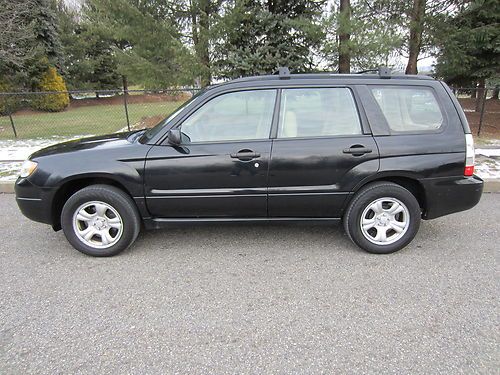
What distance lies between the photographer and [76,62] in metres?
27.7

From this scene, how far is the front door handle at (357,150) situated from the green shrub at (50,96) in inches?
857

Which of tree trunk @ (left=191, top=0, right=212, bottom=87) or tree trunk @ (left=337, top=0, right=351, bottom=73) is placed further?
tree trunk @ (left=191, top=0, right=212, bottom=87)

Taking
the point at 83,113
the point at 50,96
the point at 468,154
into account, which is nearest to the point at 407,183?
the point at 468,154

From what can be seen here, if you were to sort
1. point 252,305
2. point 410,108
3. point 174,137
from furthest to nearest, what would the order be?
1. point 410,108
2. point 174,137
3. point 252,305

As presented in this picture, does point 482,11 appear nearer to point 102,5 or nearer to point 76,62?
point 102,5

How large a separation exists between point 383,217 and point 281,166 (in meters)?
1.15

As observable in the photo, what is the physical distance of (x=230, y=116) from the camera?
3242 millimetres

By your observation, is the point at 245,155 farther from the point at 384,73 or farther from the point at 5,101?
the point at 5,101

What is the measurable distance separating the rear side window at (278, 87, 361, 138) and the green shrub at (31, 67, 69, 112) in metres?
21.3

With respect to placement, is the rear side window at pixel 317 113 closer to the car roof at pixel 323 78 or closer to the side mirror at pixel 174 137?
the car roof at pixel 323 78

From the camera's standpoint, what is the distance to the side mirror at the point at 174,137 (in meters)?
3.07

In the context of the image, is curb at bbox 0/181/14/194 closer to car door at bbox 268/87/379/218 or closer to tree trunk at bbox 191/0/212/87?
car door at bbox 268/87/379/218

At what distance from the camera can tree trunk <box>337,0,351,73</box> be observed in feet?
26.1

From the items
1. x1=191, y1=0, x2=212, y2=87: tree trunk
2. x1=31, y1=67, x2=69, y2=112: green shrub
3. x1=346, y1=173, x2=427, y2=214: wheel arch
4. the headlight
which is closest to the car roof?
x1=346, y1=173, x2=427, y2=214: wheel arch
